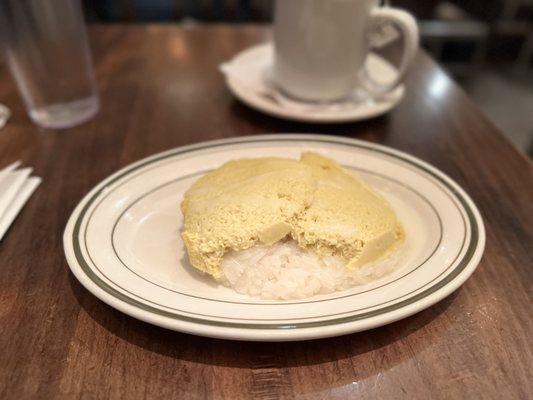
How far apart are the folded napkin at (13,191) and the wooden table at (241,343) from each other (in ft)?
0.05

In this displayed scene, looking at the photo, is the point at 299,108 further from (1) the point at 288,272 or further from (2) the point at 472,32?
(2) the point at 472,32

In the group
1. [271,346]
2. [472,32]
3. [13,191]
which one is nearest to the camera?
[271,346]

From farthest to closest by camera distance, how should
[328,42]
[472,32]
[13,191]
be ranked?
[472,32] → [328,42] → [13,191]

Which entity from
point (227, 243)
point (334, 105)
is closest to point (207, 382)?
point (227, 243)

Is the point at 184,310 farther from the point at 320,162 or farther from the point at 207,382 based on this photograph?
the point at 320,162

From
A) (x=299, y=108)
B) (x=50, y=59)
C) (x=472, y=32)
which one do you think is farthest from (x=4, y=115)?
(x=472, y=32)

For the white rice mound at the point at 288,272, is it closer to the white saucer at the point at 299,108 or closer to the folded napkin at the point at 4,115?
the white saucer at the point at 299,108

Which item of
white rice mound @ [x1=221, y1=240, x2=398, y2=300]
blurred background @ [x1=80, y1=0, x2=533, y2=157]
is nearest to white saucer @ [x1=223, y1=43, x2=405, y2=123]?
white rice mound @ [x1=221, y1=240, x2=398, y2=300]

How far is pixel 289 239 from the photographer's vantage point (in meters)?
0.54

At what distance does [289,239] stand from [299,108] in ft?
1.49

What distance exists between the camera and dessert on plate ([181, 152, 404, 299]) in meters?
0.51

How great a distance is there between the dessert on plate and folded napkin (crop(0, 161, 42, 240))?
10.8 inches

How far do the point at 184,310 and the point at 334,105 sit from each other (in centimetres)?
63

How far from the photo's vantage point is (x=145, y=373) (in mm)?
441
